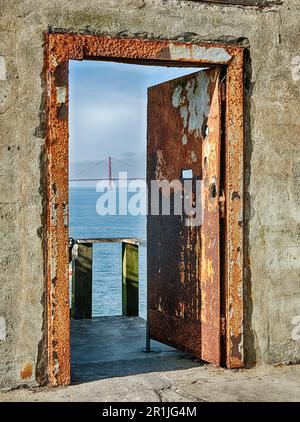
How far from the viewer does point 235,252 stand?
18.4 ft

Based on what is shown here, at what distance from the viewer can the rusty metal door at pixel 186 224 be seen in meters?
5.68

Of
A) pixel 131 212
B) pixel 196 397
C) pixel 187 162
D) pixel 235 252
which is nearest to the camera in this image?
pixel 196 397

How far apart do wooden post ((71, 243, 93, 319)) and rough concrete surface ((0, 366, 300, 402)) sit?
2789 mm

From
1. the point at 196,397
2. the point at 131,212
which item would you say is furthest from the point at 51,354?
the point at 131,212

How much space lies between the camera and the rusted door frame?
16.5 feet

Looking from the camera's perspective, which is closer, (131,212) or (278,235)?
(278,235)

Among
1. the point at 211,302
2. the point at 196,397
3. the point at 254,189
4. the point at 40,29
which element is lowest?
the point at 196,397

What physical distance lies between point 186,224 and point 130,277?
268cm

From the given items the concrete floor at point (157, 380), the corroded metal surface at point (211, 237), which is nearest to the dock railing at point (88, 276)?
the concrete floor at point (157, 380)

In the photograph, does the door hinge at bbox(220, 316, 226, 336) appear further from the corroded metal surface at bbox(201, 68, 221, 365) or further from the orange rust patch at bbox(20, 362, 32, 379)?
the orange rust patch at bbox(20, 362, 32, 379)

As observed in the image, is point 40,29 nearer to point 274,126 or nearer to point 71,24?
point 71,24

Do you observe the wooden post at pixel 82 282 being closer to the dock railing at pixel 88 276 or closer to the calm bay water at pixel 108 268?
the dock railing at pixel 88 276

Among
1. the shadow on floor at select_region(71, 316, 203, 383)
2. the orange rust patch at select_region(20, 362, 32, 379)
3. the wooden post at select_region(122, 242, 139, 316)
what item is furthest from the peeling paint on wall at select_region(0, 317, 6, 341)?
the wooden post at select_region(122, 242, 139, 316)

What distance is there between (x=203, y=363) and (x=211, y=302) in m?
0.52
